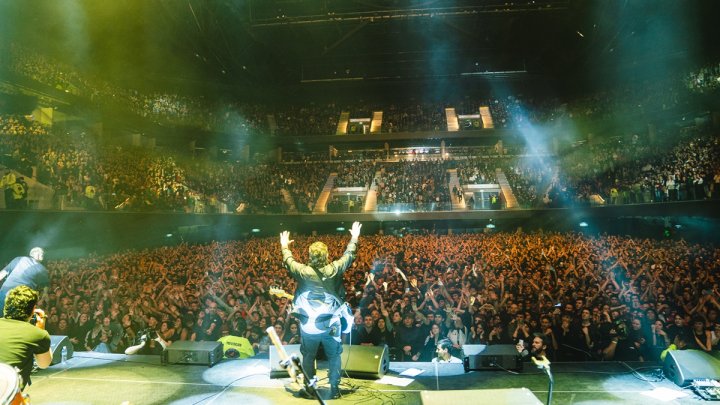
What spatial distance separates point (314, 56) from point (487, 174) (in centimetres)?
1252

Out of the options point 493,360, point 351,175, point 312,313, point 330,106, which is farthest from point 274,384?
point 330,106

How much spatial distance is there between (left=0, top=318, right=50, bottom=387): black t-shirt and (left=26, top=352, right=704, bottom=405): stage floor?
1413 millimetres

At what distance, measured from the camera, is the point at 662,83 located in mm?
21359

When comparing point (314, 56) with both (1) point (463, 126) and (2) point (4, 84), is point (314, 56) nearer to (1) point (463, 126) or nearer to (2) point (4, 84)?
(1) point (463, 126)

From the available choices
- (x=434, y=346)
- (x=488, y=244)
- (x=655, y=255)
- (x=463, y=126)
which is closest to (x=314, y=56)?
(x=463, y=126)

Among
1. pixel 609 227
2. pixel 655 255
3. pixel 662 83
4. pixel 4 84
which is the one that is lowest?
pixel 655 255

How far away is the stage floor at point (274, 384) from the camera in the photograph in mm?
3643

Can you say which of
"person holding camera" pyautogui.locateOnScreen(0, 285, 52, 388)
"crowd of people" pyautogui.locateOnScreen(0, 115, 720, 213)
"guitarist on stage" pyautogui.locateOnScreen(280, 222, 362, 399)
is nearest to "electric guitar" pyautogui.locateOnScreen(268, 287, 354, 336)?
"guitarist on stage" pyautogui.locateOnScreen(280, 222, 362, 399)

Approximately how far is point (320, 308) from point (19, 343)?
6.28 feet

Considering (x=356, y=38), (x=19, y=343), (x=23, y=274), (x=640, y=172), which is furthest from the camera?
(x=356, y=38)

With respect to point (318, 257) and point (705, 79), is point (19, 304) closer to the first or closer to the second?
point (318, 257)

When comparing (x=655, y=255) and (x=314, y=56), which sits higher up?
(x=314, y=56)

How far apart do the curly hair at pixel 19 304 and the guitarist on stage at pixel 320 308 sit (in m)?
1.71

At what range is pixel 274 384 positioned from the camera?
13.2 feet
